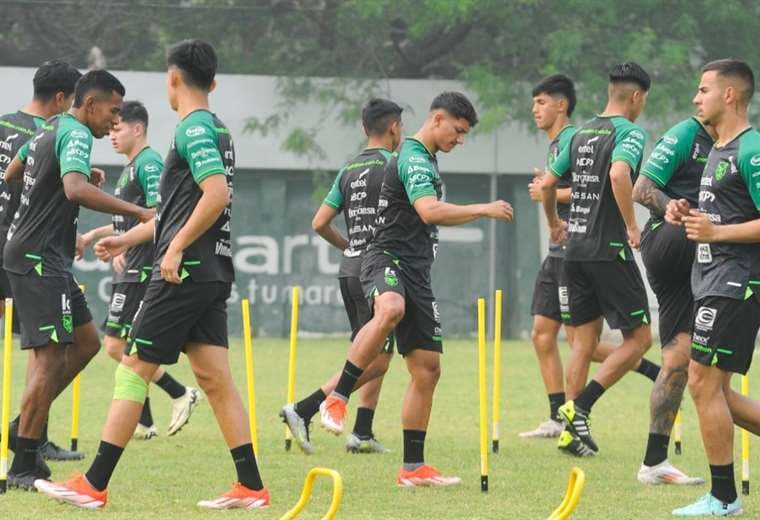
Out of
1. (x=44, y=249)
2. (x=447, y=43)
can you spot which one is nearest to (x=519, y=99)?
(x=447, y=43)

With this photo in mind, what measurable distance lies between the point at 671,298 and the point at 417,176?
1942 millimetres

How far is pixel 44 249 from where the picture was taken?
9.17 metres

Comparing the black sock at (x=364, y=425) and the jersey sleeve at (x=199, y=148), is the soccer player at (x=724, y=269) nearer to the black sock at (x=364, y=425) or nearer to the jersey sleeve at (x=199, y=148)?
the jersey sleeve at (x=199, y=148)

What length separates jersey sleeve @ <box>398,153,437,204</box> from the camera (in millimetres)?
9055

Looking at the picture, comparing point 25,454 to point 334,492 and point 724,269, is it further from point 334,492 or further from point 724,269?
point 724,269

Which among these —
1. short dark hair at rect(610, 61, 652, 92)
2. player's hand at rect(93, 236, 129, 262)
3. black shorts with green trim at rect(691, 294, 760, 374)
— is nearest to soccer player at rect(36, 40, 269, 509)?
player's hand at rect(93, 236, 129, 262)

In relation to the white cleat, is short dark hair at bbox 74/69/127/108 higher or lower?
higher

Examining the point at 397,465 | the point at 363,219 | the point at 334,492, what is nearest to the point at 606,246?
the point at 363,219

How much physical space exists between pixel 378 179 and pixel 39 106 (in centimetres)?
255

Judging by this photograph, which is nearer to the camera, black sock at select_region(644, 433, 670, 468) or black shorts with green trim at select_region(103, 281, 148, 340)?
black sock at select_region(644, 433, 670, 468)

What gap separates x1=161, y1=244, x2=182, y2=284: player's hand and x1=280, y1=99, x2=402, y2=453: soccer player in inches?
129

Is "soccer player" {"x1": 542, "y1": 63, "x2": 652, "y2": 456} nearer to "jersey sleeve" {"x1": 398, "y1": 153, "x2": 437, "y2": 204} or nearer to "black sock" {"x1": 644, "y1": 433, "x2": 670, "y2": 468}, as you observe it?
"black sock" {"x1": 644, "y1": 433, "x2": 670, "y2": 468}

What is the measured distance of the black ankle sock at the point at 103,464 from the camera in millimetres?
8109

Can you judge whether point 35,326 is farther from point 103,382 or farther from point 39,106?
point 103,382
